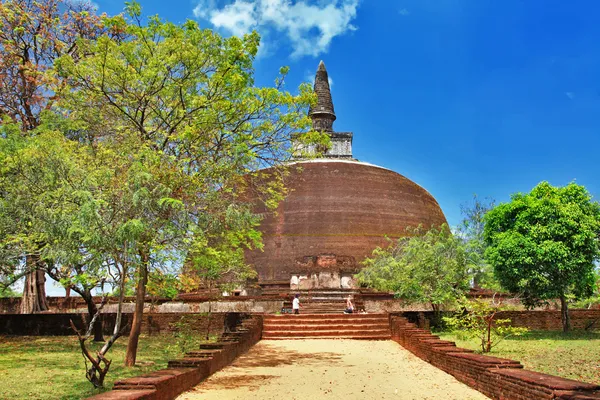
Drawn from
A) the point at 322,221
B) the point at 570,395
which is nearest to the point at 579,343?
the point at 570,395

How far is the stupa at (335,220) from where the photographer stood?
1115 inches

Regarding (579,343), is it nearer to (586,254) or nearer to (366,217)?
(586,254)

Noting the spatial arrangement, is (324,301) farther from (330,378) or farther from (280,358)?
(330,378)

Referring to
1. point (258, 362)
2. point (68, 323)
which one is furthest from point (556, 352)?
point (68, 323)

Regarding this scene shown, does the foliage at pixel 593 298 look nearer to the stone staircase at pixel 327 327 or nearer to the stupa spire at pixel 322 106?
the stone staircase at pixel 327 327

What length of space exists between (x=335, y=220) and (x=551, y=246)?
1747cm

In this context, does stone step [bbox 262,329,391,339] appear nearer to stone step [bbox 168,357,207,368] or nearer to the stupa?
stone step [bbox 168,357,207,368]

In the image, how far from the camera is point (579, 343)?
40.2 feet

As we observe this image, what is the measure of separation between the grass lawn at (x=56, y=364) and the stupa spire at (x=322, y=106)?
2671 cm

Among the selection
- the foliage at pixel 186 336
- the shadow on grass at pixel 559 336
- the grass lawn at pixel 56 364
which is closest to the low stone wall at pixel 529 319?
the shadow on grass at pixel 559 336

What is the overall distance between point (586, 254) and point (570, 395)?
11.3 m

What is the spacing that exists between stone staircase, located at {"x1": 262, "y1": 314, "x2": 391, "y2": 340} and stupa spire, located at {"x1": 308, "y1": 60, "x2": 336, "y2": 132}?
24.6m

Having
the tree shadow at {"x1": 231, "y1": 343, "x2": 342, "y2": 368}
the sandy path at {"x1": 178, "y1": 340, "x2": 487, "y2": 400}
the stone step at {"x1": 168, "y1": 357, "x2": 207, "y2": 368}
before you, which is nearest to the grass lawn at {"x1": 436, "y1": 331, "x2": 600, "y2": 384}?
the sandy path at {"x1": 178, "y1": 340, "x2": 487, "y2": 400}

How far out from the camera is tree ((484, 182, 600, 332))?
47.0ft
